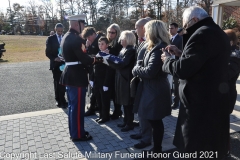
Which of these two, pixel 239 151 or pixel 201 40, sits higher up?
pixel 201 40

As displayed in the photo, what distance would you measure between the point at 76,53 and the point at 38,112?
249 centimetres

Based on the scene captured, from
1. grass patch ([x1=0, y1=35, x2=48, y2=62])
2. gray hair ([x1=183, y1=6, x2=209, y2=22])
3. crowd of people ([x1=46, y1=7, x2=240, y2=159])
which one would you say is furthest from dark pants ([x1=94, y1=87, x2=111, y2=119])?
grass patch ([x1=0, y1=35, x2=48, y2=62])

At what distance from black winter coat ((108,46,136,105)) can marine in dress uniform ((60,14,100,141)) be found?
0.50 metres

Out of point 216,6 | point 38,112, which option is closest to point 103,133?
point 38,112

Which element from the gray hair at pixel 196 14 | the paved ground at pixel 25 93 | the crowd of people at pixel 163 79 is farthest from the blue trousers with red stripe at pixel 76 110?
the paved ground at pixel 25 93

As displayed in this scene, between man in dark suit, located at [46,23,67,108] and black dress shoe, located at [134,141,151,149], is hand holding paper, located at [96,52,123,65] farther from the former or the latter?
man in dark suit, located at [46,23,67,108]

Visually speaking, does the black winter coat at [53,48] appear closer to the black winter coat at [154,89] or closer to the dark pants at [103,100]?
the dark pants at [103,100]

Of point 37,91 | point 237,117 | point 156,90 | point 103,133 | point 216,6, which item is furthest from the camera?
point 216,6

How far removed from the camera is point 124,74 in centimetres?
395

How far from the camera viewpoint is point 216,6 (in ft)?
30.7

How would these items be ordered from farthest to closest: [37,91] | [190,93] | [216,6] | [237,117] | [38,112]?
[216,6]
[37,91]
[38,112]
[237,117]
[190,93]

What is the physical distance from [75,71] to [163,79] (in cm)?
146

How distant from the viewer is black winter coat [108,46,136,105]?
3.79m

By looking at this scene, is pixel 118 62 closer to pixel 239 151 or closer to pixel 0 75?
pixel 239 151
